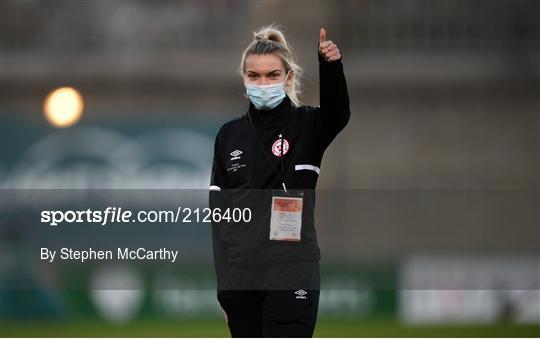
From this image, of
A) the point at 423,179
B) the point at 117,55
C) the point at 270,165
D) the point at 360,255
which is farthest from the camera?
the point at 117,55

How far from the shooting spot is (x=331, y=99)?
8.95 ft

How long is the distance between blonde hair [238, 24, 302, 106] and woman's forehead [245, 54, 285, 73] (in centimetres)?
1

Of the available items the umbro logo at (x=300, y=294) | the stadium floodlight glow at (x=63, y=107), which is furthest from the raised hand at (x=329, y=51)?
the stadium floodlight glow at (x=63, y=107)

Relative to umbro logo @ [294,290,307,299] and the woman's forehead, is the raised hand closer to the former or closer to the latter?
the woman's forehead

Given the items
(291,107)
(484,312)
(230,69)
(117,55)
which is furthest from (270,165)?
(117,55)

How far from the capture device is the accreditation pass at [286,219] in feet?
9.10

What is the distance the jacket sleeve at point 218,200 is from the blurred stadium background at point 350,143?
3916 millimetres

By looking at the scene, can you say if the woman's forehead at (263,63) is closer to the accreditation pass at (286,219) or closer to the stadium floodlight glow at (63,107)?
the accreditation pass at (286,219)

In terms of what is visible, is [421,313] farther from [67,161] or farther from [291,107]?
[291,107]

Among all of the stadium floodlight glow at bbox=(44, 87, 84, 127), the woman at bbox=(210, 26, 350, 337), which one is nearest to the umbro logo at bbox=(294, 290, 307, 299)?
the woman at bbox=(210, 26, 350, 337)

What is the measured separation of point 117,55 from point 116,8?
653 mm

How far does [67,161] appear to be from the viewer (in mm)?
7781

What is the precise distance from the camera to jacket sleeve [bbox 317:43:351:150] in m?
2.69

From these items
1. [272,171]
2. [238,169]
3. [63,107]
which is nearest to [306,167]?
[272,171]
